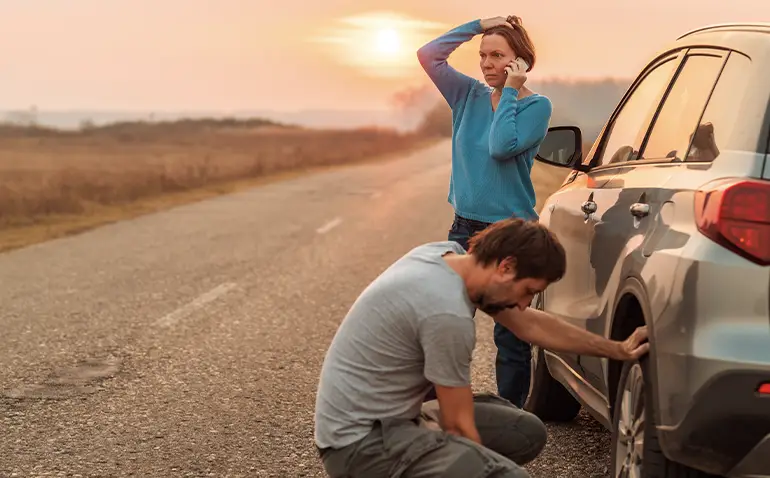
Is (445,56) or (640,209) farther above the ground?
(445,56)

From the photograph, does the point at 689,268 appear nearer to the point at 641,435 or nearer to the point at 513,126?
the point at 641,435

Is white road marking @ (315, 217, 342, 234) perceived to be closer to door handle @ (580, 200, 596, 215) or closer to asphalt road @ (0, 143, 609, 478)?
asphalt road @ (0, 143, 609, 478)

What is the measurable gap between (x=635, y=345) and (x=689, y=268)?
0.52 metres

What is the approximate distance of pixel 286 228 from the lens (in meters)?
16.1

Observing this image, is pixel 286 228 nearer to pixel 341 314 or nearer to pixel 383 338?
pixel 341 314

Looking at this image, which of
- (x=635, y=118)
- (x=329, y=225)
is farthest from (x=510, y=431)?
(x=329, y=225)

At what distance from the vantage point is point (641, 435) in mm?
3756

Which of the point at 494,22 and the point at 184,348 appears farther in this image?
the point at 184,348

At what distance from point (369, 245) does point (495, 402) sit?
9.69 m

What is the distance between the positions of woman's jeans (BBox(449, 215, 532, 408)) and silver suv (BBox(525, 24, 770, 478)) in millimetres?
448

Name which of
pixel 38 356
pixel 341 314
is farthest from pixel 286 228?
pixel 38 356

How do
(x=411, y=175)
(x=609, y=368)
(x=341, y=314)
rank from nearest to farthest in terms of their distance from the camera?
(x=609, y=368) → (x=341, y=314) → (x=411, y=175)

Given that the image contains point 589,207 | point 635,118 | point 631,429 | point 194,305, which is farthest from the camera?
point 194,305

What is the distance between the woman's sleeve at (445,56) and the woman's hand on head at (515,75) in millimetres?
382
